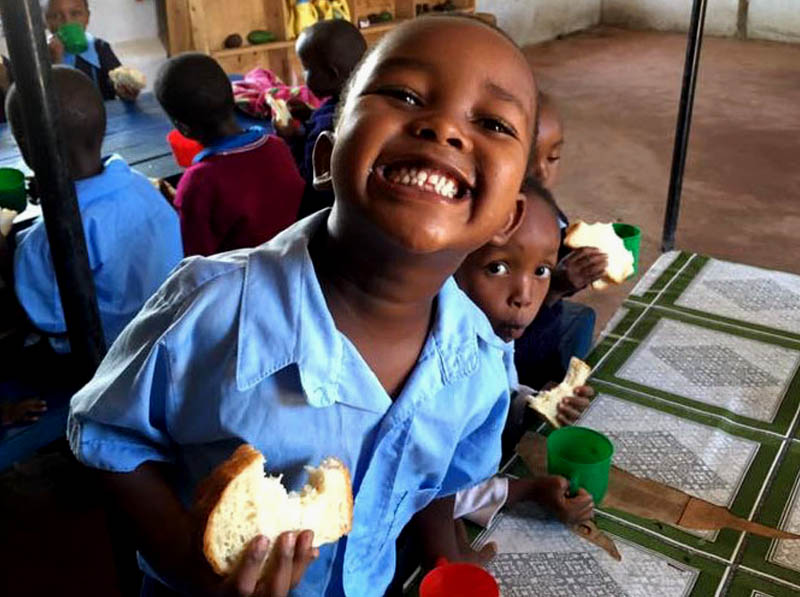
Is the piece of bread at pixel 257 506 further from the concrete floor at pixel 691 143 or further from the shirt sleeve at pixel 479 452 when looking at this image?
the concrete floor at pixel 691 143

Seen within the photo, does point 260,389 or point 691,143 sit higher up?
point 260,389

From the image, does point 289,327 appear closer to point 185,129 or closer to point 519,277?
point 519,277

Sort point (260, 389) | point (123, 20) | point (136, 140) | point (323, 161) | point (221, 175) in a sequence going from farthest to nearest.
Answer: point (123, 20)
point (136, 140)
point (221, 175)
point (323, 161)
point (260, 389)

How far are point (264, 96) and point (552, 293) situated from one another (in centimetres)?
179

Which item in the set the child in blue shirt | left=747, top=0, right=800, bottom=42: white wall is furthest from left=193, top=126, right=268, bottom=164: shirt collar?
left=747, top=0, right=800, bottom=42: white wall

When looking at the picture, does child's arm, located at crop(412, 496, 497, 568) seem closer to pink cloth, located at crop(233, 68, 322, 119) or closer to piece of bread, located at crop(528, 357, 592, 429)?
piece of bread, located at crop(528, 357, 592, 429)

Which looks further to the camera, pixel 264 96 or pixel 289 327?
pixel 264 96

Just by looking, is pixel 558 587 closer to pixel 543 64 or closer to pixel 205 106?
pixel 205 106

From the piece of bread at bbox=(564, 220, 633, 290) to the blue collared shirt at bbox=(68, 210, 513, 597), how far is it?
0.74 metres

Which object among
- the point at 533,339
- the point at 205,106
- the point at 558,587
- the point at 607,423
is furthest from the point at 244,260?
the point at 205,106

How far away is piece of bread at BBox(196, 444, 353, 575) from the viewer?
70cm

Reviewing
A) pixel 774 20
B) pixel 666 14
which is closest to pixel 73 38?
pixel 666 14

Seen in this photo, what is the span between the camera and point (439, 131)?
740 millimetres

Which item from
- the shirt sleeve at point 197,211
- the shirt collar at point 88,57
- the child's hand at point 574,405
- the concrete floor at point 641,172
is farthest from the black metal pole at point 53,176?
the shirt collar at point 88,57
